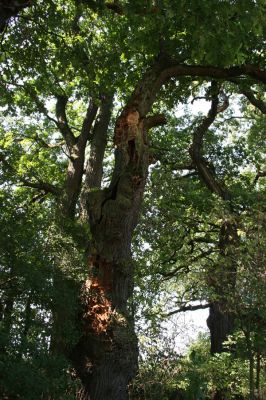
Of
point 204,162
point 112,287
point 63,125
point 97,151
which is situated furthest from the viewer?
point 63,125

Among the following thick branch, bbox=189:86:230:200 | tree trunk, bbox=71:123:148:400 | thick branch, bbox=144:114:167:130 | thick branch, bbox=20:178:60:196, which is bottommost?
tree trunk, bbox=71:123:148:400

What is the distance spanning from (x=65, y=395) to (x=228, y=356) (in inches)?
212

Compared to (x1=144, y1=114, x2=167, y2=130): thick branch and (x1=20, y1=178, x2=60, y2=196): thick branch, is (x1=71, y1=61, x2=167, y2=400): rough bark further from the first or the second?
(x1=20, y1=178, x2=60, y2=196): thick branch

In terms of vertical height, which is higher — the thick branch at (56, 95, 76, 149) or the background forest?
the thick branch at (56, 95, 76, 149)

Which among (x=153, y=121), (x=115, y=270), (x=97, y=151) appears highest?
(x=97, y=151)

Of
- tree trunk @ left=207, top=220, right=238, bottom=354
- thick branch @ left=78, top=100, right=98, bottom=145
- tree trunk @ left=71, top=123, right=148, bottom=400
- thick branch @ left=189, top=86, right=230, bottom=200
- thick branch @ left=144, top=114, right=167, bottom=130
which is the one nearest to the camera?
tree trunk @ left=71, top=123, right=148, bottom=400

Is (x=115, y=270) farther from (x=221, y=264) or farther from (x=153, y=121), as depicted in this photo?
(x=153, y=121)

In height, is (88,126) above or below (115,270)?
above

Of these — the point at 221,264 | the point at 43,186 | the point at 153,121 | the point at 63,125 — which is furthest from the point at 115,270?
the point at 63,125

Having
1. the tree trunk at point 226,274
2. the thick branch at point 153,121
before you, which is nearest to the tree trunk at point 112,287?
the thick branch at point 153,121

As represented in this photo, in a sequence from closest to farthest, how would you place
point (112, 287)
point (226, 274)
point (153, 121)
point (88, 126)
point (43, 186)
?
point (112, 287) < point (226, 274) < point (153, 121) < point (43, 186) < point (88, 126)

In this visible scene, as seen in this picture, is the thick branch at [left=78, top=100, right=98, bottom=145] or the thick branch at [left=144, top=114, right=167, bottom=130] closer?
the thick branch at [left=144, top=114, right=167, bottom=130]

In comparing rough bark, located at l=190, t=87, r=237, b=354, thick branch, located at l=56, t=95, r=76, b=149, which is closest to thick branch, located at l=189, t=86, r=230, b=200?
rough bark, located at l=190, t=87, r=237, b=354

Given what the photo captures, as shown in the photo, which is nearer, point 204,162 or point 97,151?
point 97,151
